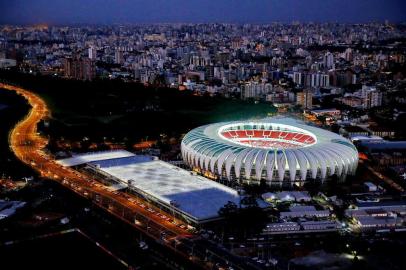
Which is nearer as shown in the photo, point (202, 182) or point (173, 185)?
point (173, 185)

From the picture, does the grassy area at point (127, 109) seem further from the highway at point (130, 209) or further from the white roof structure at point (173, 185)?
the white roof structure at point (173, 185)

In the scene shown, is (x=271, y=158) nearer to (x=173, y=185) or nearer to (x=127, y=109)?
(x=173, y=185)

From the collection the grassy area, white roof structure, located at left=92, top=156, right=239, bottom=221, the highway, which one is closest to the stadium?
white roof structure, located at left=92, top=156, right=239, bottom=221

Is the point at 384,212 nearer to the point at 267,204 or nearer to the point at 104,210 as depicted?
the point at 267,204

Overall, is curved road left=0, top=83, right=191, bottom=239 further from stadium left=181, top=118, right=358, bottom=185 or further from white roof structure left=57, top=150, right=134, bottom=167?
stadium left=181, top=118, right=358, bottom=185

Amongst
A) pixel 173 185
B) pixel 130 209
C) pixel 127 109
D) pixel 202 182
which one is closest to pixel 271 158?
pixel 202 182

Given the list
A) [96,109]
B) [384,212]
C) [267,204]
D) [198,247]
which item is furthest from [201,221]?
[96,109]
